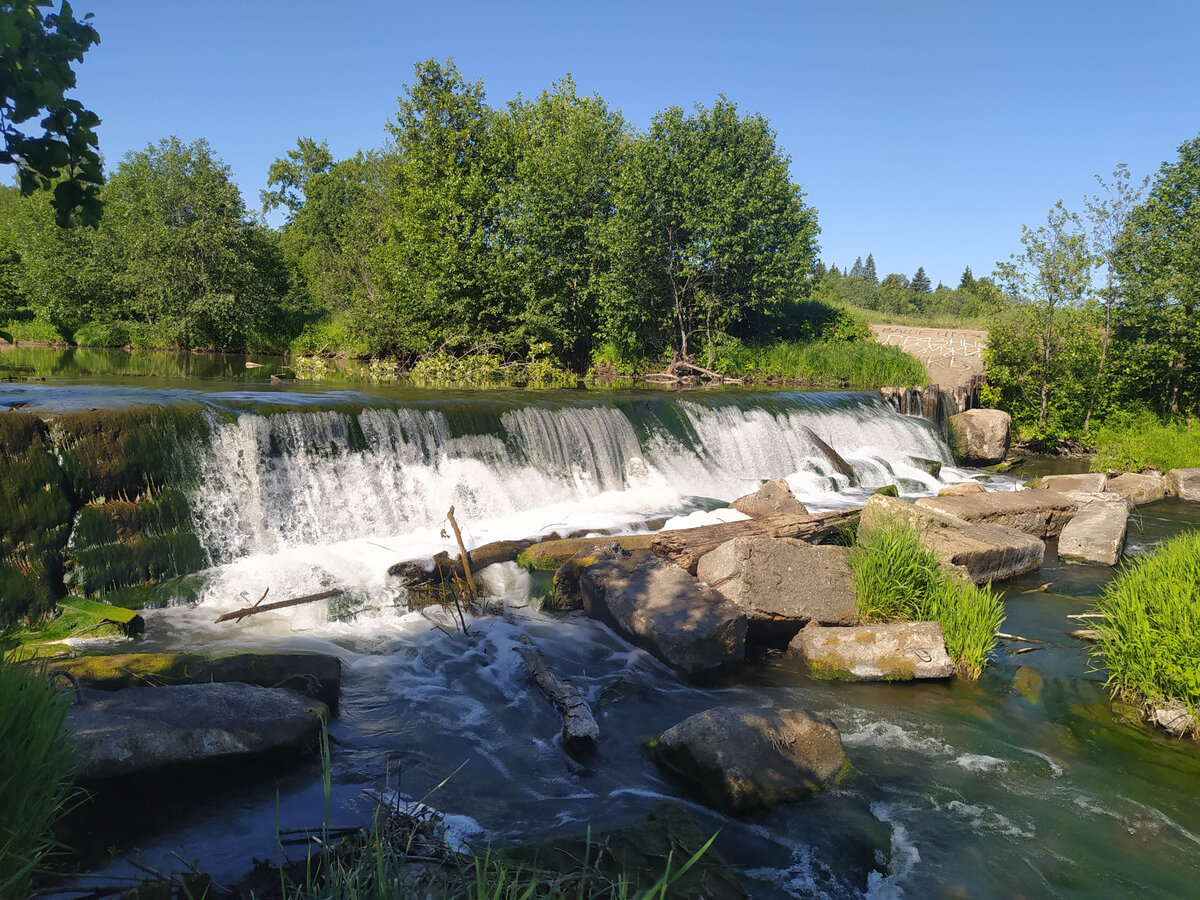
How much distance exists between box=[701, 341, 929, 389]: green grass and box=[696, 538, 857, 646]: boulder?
1948 cm

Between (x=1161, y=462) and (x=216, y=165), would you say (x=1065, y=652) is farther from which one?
(x=216, y=165)

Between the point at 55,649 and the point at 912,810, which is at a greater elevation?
the point at 55,649

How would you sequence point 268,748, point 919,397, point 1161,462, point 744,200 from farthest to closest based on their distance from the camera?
point 744,200
point 919,397
point 1161,462
point 268,748

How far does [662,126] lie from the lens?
83.2ft

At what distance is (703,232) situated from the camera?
81.4 ft

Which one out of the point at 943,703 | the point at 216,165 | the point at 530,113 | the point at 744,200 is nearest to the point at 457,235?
the point at 530,113

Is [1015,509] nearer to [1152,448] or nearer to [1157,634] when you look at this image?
[1157,634]

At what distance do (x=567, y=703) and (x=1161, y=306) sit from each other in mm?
19668

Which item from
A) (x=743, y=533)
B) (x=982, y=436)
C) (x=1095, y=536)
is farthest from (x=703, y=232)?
(x=743, y=533)

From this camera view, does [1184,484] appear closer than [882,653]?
No

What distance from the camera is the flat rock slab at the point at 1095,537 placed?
34.3 feet

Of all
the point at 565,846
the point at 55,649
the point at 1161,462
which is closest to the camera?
the point at 565,846

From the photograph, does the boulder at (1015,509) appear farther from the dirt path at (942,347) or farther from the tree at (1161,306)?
the dirt path at (942,347)

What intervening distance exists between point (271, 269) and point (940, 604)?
39509 mm
